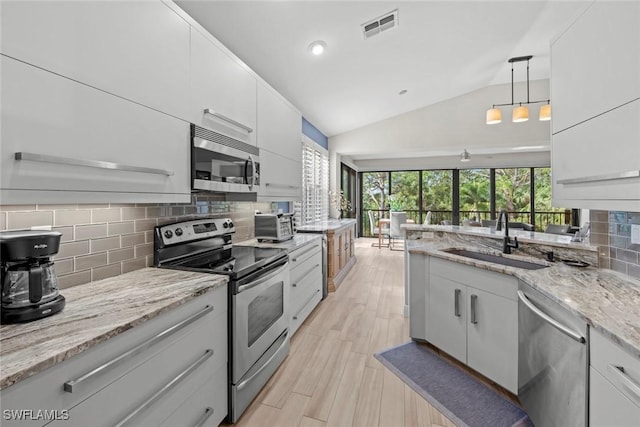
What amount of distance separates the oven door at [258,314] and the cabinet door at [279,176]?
0.71 m

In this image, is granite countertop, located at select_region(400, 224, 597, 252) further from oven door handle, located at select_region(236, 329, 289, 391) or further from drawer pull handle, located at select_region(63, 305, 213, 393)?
drawer pull handle, located at select_region(63, 305, 213, 393)

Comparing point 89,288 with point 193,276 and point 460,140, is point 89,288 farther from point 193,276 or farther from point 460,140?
point 460,140

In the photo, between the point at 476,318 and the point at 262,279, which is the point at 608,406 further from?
the point at 262,279

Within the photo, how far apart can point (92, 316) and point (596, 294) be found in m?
2.10

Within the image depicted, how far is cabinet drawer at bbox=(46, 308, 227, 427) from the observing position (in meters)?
0.88

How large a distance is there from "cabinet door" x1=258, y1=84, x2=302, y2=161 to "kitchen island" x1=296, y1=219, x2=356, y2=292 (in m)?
1.10

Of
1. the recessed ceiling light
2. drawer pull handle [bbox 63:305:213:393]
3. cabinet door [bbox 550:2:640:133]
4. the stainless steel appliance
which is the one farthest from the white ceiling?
drawer pull handle [bbox 63:305:213:393]

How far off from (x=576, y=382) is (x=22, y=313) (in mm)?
2051

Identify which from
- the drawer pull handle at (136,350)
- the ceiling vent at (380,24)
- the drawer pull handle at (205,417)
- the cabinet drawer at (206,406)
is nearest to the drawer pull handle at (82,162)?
the drawer pull handle at (136,350)

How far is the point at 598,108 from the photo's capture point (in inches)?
50.9

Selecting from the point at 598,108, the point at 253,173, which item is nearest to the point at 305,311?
the point at 253,173

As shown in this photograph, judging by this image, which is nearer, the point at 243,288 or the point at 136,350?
the point at 136,350

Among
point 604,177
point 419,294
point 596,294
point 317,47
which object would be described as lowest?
point 419,294

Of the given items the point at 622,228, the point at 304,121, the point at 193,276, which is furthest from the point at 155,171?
the point at 304,121
